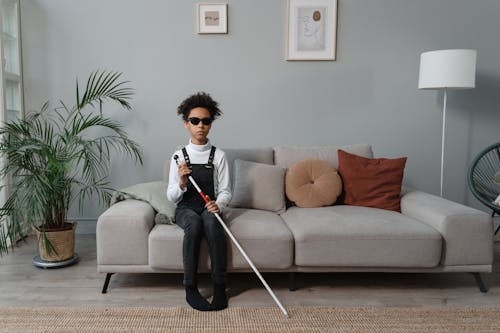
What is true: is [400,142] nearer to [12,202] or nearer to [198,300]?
[198,300]

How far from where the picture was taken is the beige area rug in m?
1.77

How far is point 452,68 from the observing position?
2.71 meters

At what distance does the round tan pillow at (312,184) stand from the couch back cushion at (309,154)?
0.11 m

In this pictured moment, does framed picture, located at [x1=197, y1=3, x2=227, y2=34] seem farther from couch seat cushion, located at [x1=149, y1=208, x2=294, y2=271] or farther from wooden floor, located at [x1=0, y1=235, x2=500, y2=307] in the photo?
wooden floor, located at [x1=0, y1=235, x2=500, y2=307]

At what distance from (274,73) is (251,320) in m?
Answer: 2.03

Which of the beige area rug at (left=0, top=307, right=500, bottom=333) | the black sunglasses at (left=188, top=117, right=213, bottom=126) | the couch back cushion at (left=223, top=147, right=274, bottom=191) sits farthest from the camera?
the couch back cushion at (left=223, top=147, right=274, bottom=191)

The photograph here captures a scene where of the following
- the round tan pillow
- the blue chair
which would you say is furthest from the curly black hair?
the blue chair

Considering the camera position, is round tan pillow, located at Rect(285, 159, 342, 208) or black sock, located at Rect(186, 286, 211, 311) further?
round tan pillow, located at Rect(285, 159, 342, 208)

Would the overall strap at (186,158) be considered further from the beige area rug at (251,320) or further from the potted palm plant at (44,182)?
the beige area rug at (251,320)

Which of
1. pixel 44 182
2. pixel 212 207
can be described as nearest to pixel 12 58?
pixel 44 182

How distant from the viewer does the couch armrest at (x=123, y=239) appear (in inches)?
82.7

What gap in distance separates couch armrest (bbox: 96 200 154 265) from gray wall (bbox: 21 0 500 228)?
45.8 inches

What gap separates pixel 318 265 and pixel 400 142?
5.45 ft

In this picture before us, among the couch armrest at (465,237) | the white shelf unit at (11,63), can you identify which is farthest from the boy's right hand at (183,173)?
the white shelf unit at (11,63)
